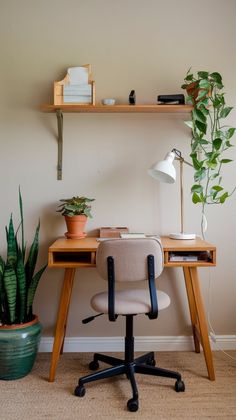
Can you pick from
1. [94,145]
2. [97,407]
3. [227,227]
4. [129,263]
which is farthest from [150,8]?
[97,407]

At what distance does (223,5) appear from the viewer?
100 inches

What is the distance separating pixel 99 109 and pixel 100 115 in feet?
0.46

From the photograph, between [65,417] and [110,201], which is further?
[110,201]

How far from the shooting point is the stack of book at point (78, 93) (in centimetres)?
237

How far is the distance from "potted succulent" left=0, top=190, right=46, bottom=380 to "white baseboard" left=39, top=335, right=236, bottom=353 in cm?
38

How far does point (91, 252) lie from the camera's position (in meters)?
2.11

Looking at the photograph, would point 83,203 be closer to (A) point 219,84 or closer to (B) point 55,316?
(B) point 55,316

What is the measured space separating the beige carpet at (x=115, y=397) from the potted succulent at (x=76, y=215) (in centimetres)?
85

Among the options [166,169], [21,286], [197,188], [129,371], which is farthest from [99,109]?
[129,371]

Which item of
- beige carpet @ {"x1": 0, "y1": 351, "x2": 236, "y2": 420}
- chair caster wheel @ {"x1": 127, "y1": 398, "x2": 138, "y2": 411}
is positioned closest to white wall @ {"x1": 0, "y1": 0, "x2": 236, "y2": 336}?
beige carpet @ {"x1": 0, "y1": 351, "x2": 236, "y2": 420}

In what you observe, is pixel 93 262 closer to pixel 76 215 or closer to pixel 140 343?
pixel 76 215

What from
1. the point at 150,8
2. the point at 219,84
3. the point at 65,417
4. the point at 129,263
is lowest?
the point at 65,417

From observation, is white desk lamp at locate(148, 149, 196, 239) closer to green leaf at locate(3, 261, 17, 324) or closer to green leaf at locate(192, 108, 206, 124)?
green leaf at locate(192, 108, 206, 124)

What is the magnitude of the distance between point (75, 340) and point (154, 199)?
1138mm
